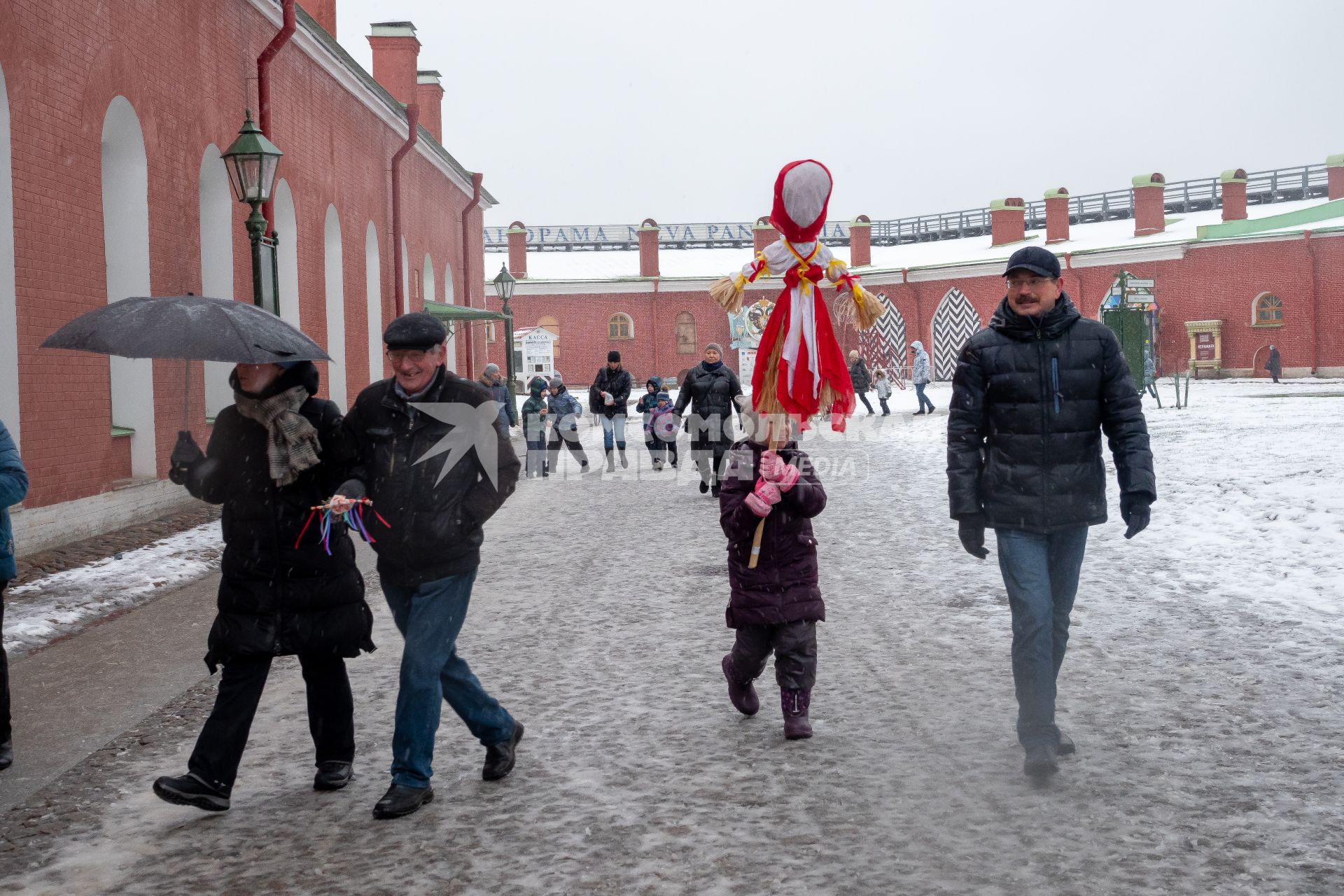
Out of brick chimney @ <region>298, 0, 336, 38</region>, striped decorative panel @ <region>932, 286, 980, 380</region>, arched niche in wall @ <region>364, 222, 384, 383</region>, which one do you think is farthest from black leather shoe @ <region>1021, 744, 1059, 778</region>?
striped decorative panel @ <region>932, 286, 980, 380</region>

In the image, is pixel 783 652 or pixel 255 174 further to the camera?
pixel 255 174

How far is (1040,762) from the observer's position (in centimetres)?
431

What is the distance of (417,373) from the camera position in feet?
13.9

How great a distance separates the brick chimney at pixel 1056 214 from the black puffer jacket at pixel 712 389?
39.1 metres

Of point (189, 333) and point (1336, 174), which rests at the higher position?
point (1336, 174)

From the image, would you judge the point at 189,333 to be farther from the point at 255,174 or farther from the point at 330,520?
the point at 255,174

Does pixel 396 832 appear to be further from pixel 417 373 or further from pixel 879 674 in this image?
pixel 879 674

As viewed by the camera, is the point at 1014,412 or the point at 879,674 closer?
the point at 1014,412

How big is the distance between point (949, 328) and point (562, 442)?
33.8 meters

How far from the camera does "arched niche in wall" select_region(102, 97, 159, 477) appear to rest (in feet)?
39.8

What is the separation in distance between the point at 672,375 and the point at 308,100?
118ft

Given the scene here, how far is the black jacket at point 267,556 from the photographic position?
13.7 feet

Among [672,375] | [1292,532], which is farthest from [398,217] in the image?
[672,375]

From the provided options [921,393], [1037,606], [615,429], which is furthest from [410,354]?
[921,393]
